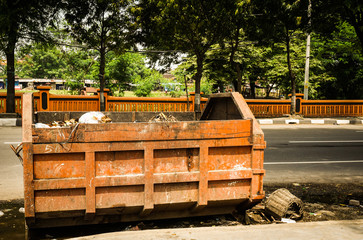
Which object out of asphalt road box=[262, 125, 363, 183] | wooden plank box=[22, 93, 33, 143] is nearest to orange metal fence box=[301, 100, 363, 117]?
asphalt road box=[262, 125, 363, 183]

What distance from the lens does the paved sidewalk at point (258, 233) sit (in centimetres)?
320

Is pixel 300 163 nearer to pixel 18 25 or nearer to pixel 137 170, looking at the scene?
pixel 137 170

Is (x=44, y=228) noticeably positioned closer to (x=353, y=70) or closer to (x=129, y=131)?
(x=129, y=131)

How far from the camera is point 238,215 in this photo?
4.02m

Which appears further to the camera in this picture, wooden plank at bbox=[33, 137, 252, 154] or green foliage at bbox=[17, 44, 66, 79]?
green foliage at bbox=[17, 44, 66, 79]

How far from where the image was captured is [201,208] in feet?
11.8

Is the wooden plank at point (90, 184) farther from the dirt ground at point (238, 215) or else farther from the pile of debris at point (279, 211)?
the pile of debris at point (279, 211)

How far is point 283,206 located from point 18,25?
15814 millimetres

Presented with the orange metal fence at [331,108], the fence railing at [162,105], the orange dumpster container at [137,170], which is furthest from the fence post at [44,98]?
the orange metal fence at [331,108]

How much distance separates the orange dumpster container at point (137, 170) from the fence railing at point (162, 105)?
13.3 m

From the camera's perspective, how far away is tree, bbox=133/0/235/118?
15.6 meters

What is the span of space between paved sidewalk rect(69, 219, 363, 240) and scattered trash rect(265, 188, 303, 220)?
431mm

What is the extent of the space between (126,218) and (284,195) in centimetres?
209

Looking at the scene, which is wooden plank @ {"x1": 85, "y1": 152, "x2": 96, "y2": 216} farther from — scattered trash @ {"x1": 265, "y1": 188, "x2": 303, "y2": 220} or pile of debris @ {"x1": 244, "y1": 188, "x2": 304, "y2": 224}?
scattered trash @ {"x1": 265, "y1": 188, "x2": 303, "y2": 220}
